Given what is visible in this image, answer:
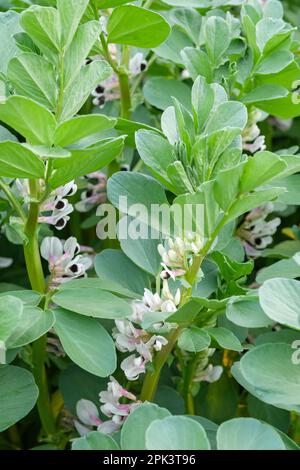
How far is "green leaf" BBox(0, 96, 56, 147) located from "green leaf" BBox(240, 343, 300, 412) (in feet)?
0.69

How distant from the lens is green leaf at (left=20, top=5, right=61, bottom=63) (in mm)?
547

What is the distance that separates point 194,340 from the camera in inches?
22.3

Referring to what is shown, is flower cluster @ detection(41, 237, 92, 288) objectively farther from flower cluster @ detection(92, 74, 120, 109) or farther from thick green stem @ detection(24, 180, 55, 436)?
flower cluster @ detection(92, 74, 120, 109)

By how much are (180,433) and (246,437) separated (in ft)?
0.14

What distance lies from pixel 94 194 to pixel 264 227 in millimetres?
186

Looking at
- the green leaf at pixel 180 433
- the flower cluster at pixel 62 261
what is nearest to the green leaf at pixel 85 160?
the flower cluster at pixel 62 261

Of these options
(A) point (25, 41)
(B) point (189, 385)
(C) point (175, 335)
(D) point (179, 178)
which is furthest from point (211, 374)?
→ (A) point (25, 41)

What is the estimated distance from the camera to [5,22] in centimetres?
67

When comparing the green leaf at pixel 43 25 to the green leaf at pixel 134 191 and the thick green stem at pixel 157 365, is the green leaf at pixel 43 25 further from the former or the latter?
the thick green stem at pixel 157 365

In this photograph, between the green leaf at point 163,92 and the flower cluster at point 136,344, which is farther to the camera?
the green leaf at point 163,92

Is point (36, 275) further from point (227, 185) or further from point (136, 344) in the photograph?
point (227, 185)

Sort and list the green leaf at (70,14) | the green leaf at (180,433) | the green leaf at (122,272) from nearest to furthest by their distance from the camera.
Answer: the green leaf at (180,433) < the green leaf at (70,14) < the green leaf at (122,272)

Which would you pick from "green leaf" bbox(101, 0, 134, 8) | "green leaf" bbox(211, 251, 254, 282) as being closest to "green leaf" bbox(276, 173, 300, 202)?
"green leaf" bbox(211, 251, 254, 282)

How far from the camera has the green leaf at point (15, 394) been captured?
0.58 meters
